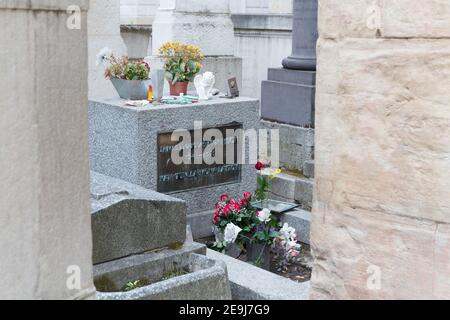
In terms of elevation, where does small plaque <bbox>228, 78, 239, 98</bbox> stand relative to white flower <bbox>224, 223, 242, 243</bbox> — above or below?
above

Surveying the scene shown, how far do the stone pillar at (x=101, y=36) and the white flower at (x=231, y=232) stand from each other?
3803 mm

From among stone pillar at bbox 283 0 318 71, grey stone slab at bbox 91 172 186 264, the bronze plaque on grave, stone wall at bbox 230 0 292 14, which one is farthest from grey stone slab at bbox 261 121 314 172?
stone wall at bbox 230 0 292 14

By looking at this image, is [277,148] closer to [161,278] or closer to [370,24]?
[161,278]

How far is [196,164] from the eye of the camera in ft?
20.4

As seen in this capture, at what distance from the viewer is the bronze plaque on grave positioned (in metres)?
6.00

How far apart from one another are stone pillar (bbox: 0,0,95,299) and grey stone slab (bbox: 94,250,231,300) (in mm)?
1368

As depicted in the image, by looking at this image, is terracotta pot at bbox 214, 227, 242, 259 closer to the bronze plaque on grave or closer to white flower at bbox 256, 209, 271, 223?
white flower at bbox 256, 209, 271, 223

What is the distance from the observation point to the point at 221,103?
6449 millimetres

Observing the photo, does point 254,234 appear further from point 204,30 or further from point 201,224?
point 204,30

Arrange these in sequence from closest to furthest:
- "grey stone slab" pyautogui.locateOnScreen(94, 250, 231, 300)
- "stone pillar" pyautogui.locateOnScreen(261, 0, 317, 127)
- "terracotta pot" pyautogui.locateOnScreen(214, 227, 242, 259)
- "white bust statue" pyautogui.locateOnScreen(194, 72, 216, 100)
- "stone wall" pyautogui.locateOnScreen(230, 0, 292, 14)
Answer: "grey stone slab" pyautogui.locateOnScreen(94, 250, 231, 300)
"terracotta pot" pyautogui.locateOnScreen(214, 227, 242, 259)
"white bust statue" pyautogui.locateOnScreen(194, 72, 216, 100)
"stone pillar" pyautogui.locateOnScreen(261, 0, 317, 127)
"stone wall" pyautogui.locateOnScreen(230, 0, 292, 14)

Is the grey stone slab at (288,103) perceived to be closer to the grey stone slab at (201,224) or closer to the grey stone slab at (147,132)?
the grey stone slab at (147,132)

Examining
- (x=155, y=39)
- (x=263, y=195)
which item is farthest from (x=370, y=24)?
(x=155, y=39)
